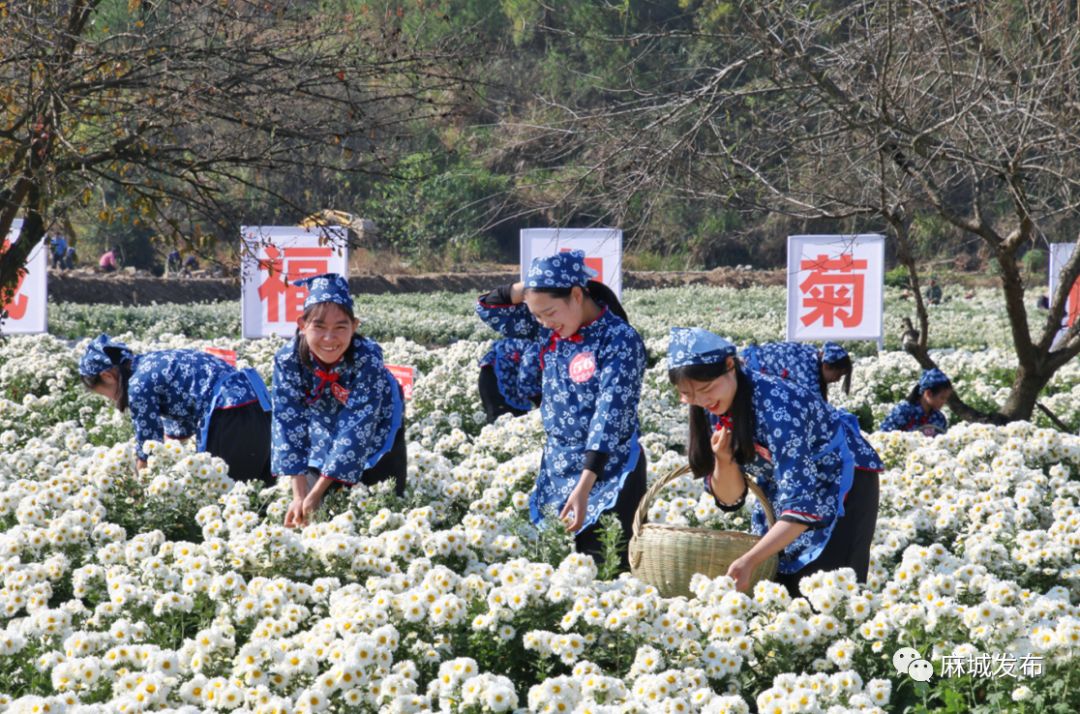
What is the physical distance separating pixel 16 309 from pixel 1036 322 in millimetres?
17283

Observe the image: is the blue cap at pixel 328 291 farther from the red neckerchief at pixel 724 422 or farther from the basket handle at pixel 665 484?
the red neckerchief at pixel 724 422

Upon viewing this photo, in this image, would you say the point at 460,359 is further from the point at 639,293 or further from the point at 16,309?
the point at 639,293

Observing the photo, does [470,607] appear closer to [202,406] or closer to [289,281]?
A: [202,406]

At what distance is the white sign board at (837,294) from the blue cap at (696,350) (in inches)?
367

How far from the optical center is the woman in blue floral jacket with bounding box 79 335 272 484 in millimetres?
6398

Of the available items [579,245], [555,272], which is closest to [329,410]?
[555,272]

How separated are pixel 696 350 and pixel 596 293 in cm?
119

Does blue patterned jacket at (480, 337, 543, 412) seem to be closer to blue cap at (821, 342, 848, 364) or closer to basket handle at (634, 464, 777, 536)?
blue cap at (821, 342, 848, 364)

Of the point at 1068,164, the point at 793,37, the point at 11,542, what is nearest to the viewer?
the point at 11,542

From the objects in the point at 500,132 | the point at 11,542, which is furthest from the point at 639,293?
the point at 11,542

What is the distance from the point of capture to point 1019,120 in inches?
286

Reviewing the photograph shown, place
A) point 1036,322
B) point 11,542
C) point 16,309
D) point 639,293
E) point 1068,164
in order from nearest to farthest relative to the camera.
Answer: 1. point 11,542
2. point 1068,164
3. point 16,309
4. point 1036,322
5. point 639,293

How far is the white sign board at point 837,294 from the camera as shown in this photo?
13.3m

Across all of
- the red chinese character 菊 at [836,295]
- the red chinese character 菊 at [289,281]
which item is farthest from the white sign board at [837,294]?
the red chinese character 菊 at [289,281]
